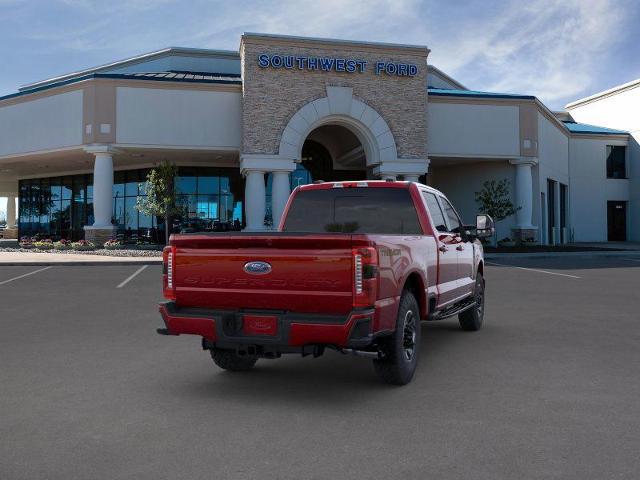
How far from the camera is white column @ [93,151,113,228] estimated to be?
28578mm

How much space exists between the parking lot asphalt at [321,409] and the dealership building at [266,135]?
20674 mm

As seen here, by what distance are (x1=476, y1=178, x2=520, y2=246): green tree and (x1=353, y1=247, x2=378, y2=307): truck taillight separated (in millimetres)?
26912

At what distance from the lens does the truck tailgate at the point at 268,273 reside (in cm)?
493

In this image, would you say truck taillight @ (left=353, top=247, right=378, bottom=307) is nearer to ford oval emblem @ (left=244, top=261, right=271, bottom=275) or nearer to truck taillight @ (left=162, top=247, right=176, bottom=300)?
ford oval emblem @ (left=244, top=261, right=271, bottom=275)

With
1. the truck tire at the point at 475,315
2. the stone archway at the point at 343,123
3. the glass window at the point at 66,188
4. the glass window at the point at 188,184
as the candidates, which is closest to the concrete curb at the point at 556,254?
the stone archway at the point at 343,123

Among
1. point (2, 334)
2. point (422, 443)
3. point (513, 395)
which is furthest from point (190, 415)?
point (2, 334)

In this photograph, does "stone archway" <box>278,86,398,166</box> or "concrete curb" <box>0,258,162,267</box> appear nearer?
"concrete curb" <box>0,258,162,267</box>

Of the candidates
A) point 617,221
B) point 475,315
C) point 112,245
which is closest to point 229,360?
point 475,315

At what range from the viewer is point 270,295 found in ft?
16.8

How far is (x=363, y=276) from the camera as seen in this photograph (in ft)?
16.0

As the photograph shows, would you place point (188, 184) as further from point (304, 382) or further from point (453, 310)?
point (304, 382)

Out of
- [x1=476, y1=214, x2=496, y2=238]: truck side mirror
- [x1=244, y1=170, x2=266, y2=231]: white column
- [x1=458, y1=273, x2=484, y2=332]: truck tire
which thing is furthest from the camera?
[x1=244, y1=170, x2=266, y2=231]: white column

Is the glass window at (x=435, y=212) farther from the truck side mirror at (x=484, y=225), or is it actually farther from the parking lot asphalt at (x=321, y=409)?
the parking lot asphalt at (x=321, y=409)

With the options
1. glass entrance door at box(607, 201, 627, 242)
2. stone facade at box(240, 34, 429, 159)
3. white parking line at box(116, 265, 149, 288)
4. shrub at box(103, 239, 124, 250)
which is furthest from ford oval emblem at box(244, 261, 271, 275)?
glass entrance door at box(607, 201, 627, 242)
